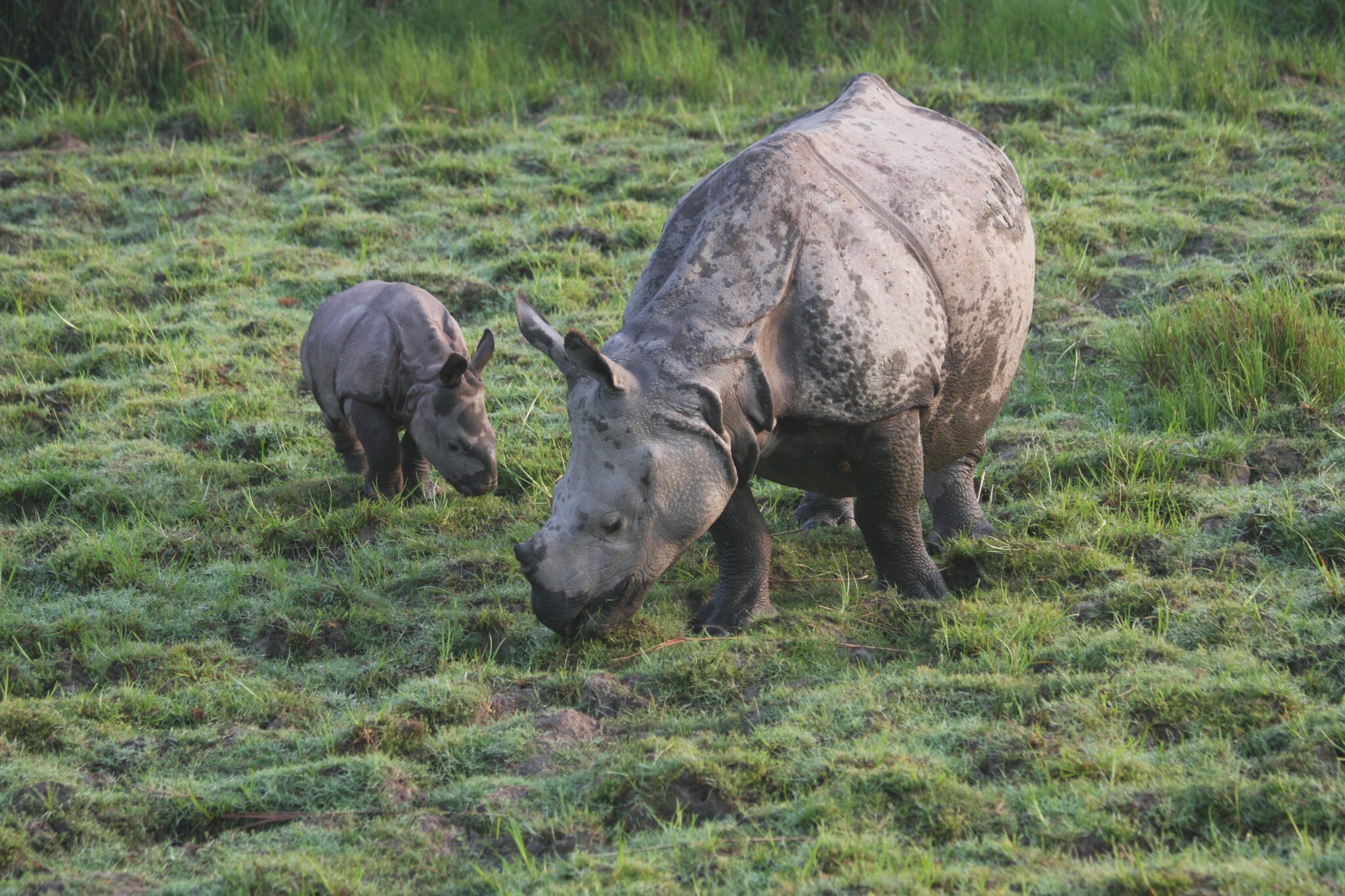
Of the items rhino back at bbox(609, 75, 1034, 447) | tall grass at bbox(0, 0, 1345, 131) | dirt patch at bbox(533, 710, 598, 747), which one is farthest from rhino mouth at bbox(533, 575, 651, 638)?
tall grass at bbox(0, 0, 1345, 131)

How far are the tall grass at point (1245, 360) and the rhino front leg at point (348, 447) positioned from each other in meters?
3.70

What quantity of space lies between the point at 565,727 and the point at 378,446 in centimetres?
241

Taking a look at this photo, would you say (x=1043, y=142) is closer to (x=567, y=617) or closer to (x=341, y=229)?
(x=341, y=229)

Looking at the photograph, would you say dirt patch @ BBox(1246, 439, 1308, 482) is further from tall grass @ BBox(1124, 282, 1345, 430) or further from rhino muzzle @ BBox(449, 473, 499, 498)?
rhino muzzle @ BBox(449, 473, 499, 498)

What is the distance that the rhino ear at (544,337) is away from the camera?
4371 millimetres

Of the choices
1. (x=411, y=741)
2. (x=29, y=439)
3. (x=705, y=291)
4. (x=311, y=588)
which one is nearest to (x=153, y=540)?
(x=311, y=588)

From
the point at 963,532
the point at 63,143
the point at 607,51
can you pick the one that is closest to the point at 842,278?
the point at 963,532

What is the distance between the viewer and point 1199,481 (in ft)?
19.0

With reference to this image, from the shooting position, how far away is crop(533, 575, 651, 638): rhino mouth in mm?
4383

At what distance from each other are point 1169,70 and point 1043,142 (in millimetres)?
1405

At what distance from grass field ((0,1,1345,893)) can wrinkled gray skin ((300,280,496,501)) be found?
0.23 metres

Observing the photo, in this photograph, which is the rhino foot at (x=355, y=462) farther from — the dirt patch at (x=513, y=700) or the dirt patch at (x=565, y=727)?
the dirt patch at (x=565, y=727)

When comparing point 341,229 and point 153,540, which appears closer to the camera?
point 153,540

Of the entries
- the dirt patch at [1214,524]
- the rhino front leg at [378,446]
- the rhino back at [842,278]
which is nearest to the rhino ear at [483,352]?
the rhino front leg at [378,446]
